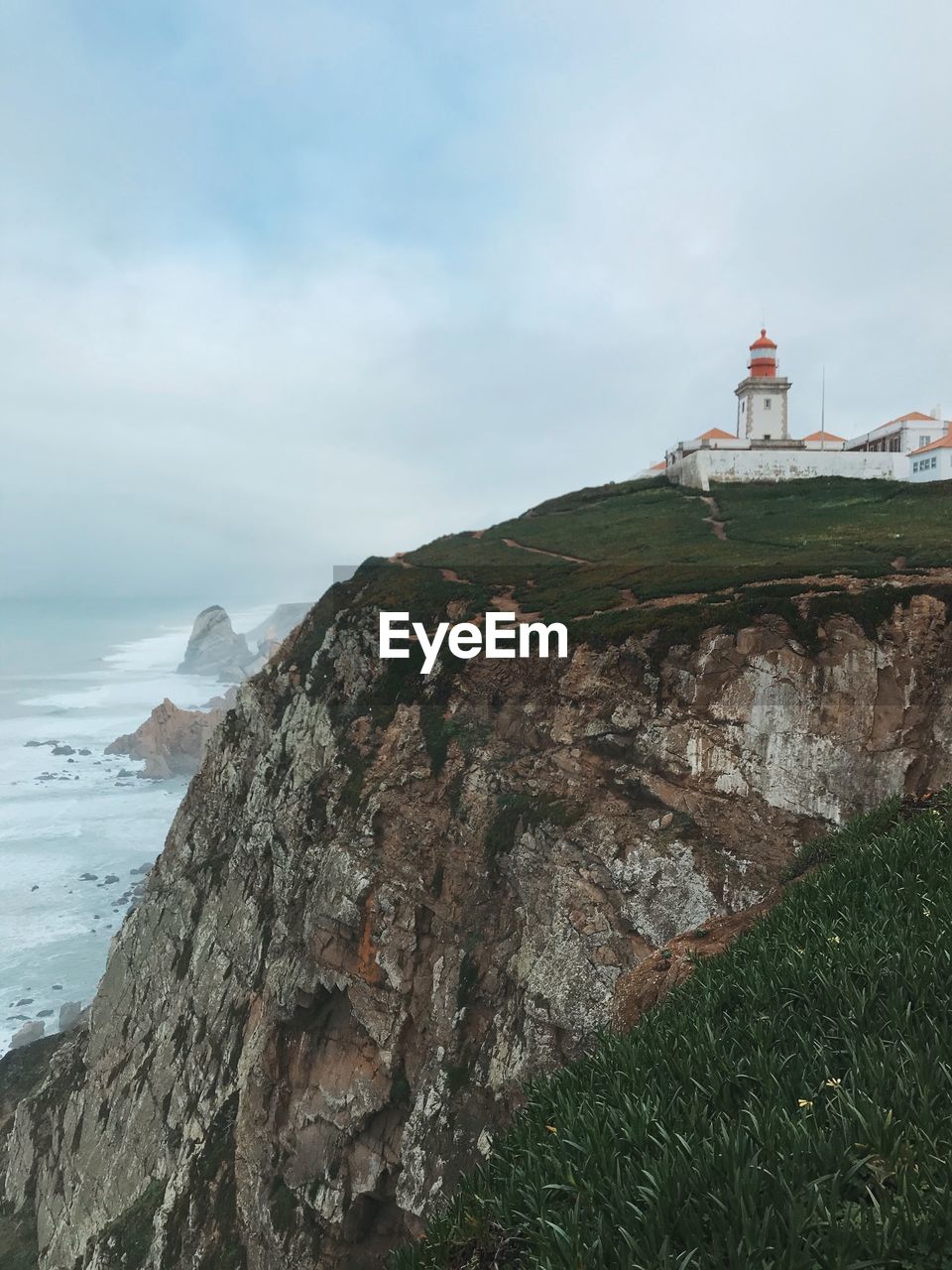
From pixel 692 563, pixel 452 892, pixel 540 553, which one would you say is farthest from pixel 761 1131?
pixel 540 553

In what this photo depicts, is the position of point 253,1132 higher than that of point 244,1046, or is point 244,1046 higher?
point 244,1046

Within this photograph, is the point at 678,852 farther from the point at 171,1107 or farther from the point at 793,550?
the point at 171,1107

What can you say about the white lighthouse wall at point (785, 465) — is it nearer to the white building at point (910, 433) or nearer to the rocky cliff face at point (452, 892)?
the white building at point (910, 433)

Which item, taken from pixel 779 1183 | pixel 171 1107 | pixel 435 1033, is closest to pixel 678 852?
pixel 435 1033

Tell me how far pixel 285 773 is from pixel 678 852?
19.2m

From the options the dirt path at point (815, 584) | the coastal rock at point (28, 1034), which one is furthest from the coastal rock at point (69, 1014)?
the dirt path at point (815, 584)

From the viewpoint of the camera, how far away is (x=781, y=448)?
60156 mm

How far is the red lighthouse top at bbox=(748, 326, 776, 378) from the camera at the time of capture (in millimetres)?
67562

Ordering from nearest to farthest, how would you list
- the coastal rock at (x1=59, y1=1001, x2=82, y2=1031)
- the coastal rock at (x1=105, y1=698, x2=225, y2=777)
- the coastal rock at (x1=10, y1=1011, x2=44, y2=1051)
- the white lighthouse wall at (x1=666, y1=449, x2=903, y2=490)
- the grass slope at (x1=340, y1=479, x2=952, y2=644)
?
the grass slope at (x1=340, y1=479, x2=952, y2=644) < the coastal rock at (x1=10, y1=1011, x2=44, y2=1051) < the coastal rock at (x1=59, y1=1001, x2=82, y2=1031) < the white lighthouse wall at (x1=666, y1=449, x2=903, y2=490) < the coastal rock at (x1=105, y1=698, x2=225, y2=777)

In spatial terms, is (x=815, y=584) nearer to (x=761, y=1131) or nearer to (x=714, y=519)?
(x=714, y=519)

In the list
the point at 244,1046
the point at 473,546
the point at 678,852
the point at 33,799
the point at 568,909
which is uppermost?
the point at 473,546

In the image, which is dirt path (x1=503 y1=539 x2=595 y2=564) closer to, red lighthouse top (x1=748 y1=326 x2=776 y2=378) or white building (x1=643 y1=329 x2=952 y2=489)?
white building (x1=643 y1=329 x2=952 y2=489)

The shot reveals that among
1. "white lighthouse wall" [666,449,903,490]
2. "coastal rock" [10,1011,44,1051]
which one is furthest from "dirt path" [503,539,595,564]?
"coastal rock" [10,1011,44,1051]

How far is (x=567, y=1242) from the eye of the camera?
3541mm
